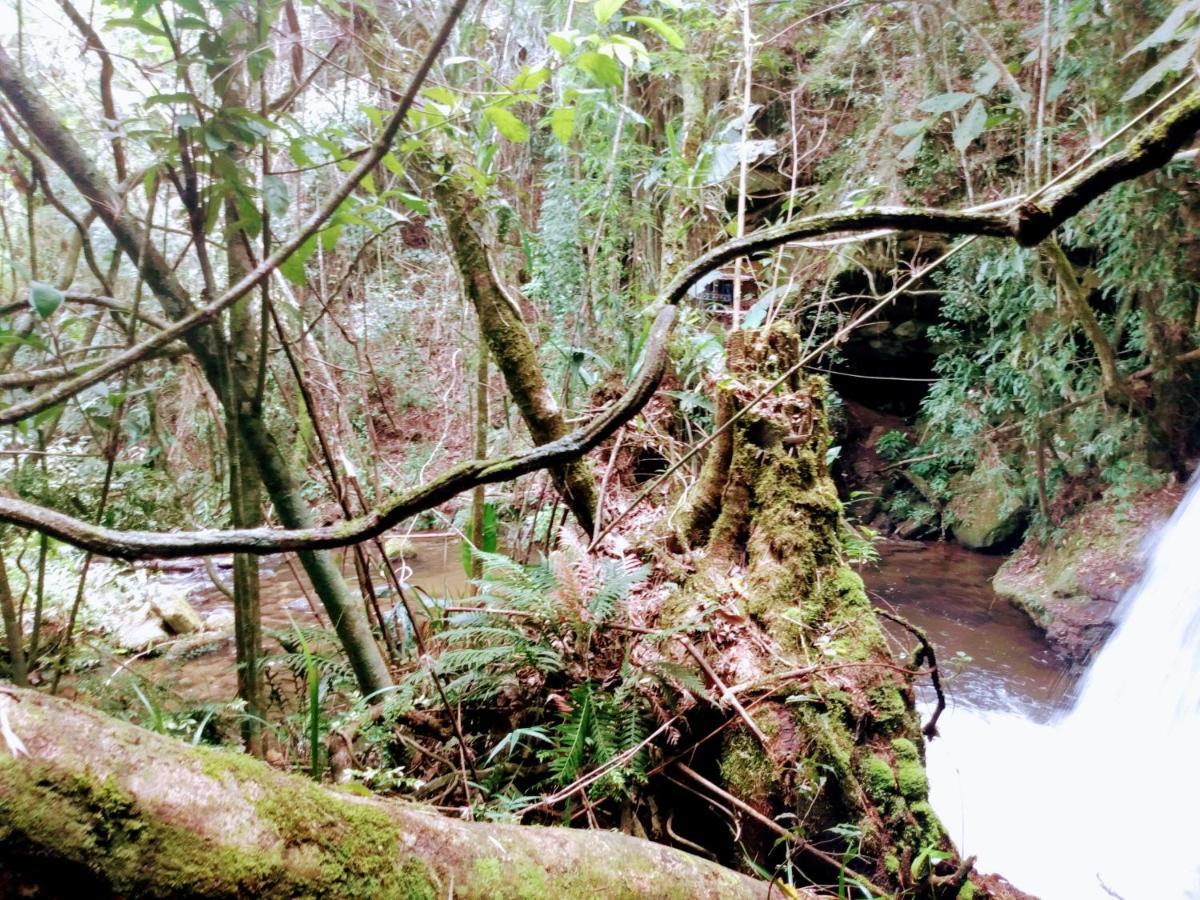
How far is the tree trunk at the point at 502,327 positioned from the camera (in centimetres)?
262

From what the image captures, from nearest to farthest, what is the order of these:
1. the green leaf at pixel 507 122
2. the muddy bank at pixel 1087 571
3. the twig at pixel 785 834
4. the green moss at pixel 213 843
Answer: the green moss at pixel 213 843
the twig at pixel 785 834
the green leaf at pixel 507 122
the muddy bank at pixel 1087 571

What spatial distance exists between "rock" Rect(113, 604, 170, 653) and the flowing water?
461 cm

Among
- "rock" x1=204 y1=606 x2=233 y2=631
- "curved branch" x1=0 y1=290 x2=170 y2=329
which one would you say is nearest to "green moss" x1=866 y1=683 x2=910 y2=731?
"curved branch" x1=0 y1=290 x2=170 y2=329

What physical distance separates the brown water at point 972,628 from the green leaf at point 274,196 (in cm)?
352

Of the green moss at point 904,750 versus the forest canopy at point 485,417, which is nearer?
the forest canopy at point 485,417

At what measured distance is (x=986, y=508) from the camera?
25.3 ft

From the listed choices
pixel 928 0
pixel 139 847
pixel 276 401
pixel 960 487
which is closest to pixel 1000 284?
pixel 960 487

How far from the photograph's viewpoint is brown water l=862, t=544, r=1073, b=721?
189 inches

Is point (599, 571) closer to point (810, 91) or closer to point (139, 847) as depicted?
point (139, 847)

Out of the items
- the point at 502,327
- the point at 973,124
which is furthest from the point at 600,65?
the point at 973,124

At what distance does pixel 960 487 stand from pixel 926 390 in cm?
181

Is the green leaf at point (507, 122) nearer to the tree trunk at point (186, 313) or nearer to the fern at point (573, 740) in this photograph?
the tree trunk at point (186, 313)

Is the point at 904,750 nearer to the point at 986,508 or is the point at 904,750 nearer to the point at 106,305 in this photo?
the point at 106,305

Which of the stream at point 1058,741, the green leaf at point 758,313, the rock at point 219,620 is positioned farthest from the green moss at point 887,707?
the rock at point 219,620
